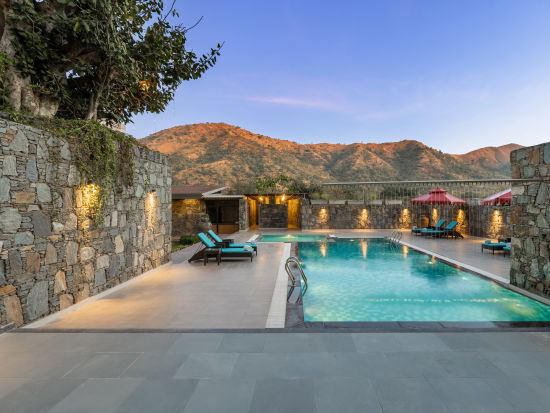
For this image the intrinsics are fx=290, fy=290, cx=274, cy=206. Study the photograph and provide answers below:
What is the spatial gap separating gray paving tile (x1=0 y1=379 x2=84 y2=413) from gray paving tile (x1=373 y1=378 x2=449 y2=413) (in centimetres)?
Answer: 267

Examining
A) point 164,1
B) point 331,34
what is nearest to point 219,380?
point 164,1

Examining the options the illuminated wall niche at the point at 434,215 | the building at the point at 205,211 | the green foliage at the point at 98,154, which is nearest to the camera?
the green foliage at the point at 98,154

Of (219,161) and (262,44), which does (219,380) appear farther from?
(219,161)

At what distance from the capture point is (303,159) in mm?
58406

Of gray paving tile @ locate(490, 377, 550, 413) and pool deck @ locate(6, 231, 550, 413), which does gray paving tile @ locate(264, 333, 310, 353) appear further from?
gray paving tile @ locate(490, 377, 550, 413)

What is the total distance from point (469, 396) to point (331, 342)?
54.1 inches

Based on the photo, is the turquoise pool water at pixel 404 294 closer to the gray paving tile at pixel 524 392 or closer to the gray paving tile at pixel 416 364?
the gray paving tile at pixel 416 364

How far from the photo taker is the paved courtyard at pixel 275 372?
231 centimetres

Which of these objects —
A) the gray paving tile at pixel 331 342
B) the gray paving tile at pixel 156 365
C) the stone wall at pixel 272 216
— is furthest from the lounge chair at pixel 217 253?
the stone wall at pixel 272 216

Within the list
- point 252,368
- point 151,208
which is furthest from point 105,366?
point 151,208

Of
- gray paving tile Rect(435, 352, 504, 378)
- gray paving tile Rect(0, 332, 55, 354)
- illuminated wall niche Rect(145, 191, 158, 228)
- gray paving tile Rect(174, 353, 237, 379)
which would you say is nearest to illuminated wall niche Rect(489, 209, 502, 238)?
gray paving tile Rect(435, 352, 504, 378)

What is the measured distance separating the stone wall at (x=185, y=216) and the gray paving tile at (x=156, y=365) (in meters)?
14.2

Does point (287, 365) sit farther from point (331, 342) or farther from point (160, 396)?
point (160, 396)

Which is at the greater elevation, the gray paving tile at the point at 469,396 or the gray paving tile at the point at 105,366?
the gray paving tile at the point at 469,396
